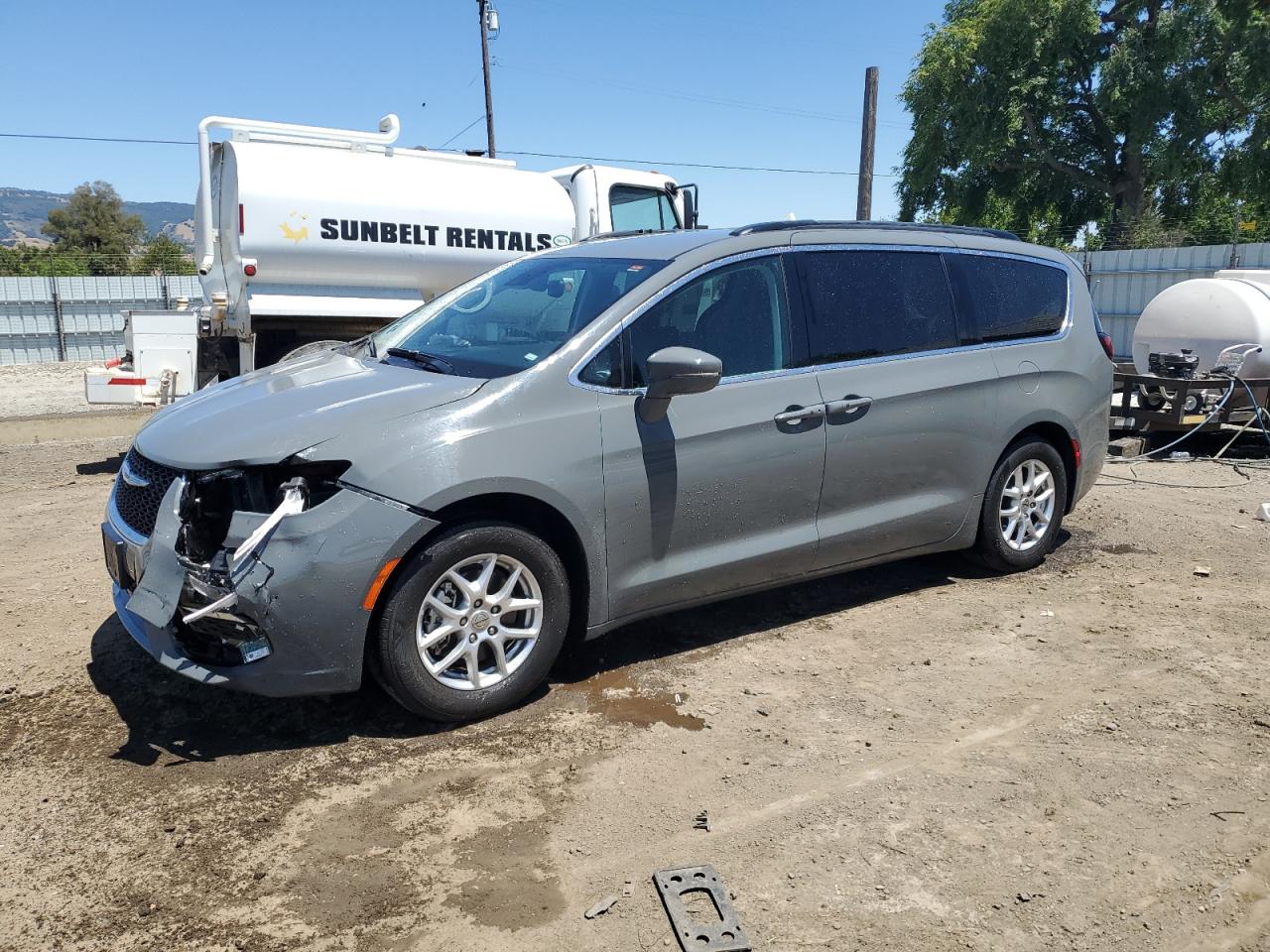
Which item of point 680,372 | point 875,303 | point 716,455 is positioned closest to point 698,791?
→ point 716,455

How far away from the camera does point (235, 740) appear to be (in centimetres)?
382

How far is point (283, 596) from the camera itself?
3.49 meters

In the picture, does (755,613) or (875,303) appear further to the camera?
(755,613)

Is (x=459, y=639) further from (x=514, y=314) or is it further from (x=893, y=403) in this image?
(x=893, y=403)

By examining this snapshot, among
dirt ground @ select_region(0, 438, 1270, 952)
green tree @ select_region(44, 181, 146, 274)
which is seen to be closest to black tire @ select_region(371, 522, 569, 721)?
dirt ground @ select_region(0, 438, 1270, 952)

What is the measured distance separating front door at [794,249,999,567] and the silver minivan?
0.01 meters

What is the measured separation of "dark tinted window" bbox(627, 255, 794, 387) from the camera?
14.2ft

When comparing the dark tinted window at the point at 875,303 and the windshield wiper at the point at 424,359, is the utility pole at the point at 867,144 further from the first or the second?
the windshield wiper at the point at 424,359

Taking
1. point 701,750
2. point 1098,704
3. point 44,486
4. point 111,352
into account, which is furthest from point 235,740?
point 111,352

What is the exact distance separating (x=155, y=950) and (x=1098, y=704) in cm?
347

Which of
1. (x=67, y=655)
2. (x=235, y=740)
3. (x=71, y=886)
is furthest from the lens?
(x=67, y=655)

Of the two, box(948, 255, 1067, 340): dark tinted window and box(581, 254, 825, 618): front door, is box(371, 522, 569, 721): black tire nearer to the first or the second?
box(581, 254, 825, 618): front door

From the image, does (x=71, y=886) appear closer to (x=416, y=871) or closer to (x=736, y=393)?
(x=416, y=871)

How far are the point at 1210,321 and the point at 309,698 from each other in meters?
9.38
